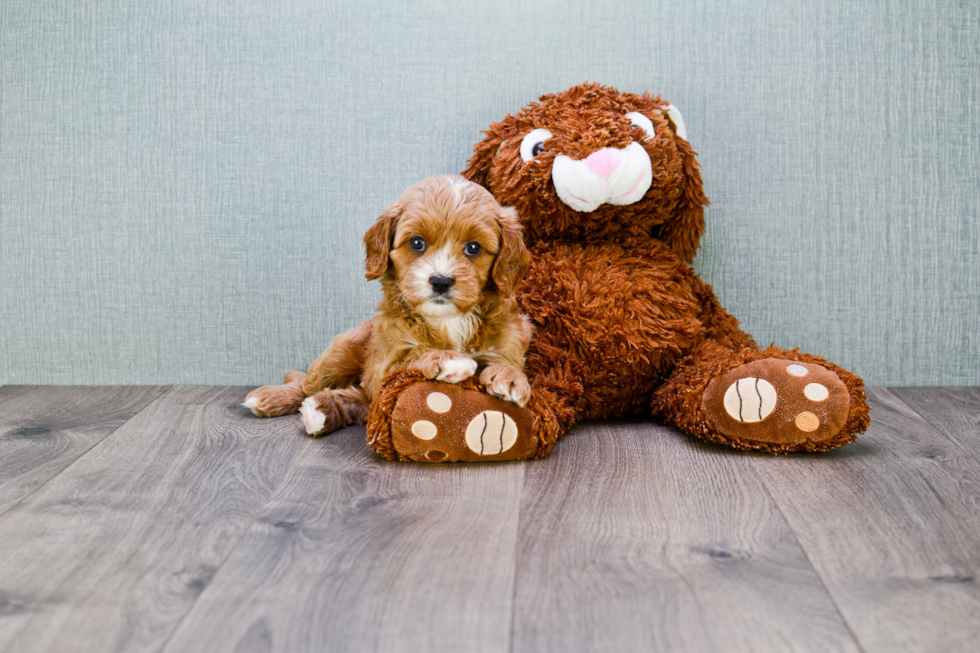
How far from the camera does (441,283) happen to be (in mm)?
1618

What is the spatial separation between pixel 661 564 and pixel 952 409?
53.2 inches

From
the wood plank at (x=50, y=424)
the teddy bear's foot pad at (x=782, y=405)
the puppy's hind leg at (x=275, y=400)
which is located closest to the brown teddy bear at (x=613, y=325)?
the teddy bear's foot pad at (x=782, y=405)

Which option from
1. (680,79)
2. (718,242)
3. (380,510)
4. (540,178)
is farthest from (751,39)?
(380,510)

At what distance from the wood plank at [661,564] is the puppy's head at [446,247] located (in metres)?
0.41

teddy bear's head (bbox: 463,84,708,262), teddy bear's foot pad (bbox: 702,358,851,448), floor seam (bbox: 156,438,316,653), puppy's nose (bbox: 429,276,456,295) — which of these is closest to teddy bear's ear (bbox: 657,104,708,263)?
teddy bear's head (bbox: 463,84,708,262)

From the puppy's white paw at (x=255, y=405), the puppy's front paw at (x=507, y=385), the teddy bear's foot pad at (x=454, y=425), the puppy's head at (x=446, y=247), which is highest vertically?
the puppy's head at (x=446, y=247)

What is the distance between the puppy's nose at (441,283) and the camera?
1616 millimetres

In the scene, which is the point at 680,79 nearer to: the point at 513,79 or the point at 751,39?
the point at 751,39

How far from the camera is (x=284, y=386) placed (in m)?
2.20

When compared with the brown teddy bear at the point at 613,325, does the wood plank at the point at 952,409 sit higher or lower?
lower

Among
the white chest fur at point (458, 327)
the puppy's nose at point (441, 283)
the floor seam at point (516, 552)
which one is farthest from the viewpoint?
the white chest fur at point (458, 327)

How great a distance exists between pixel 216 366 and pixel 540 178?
116 centimetres

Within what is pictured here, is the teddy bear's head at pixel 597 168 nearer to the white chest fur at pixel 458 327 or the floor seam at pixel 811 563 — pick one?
the white chest fur at pixel 458 327

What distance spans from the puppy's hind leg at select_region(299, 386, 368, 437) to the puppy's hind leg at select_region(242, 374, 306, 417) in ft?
0.53
